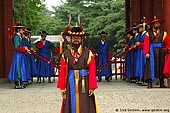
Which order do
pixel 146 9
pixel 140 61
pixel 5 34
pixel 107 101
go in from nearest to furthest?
pixel 107 101
pixel 140 61
pixel 5 34
pixel 146 9

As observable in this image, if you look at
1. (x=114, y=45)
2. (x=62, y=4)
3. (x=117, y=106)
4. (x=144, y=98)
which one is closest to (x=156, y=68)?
(x=144, y=98)

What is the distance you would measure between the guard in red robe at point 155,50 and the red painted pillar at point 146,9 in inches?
187

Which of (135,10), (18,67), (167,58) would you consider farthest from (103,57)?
(167,58)

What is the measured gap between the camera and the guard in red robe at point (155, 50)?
36.2ft

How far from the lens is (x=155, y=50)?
11.2 metres

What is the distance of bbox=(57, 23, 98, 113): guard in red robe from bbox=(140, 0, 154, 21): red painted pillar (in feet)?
32.3

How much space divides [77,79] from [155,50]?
5.06 m

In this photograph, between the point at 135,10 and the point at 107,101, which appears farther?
the point at 135,10

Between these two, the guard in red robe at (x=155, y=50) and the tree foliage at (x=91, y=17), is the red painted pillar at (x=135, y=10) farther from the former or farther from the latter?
the tree foliage at (x=91, y=17)

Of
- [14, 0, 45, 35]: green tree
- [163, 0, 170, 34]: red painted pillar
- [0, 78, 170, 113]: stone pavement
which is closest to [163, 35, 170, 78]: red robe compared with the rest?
[163, 0, 170, 34]: red painted pillar

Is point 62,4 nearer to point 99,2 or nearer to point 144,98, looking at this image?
point 99,2

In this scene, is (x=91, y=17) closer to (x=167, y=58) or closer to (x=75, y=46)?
(x=167, y=58)

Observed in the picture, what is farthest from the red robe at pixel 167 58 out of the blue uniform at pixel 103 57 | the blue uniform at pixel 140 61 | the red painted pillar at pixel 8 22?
the red painted pillar at pixel 8 22

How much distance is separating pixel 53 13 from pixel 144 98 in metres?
36.0
